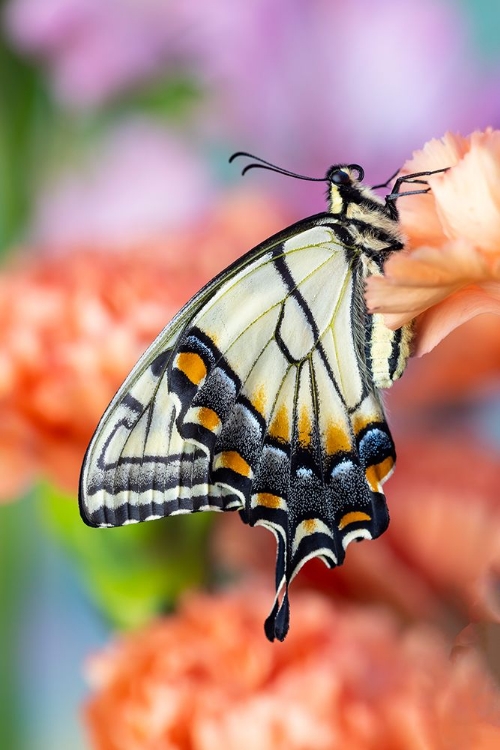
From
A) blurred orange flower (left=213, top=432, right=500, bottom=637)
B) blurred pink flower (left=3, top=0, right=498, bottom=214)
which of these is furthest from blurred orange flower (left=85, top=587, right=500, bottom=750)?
blurred pink flower (left=3, top=0, right=498, bottom=214)

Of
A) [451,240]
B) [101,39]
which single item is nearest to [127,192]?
[101,39]

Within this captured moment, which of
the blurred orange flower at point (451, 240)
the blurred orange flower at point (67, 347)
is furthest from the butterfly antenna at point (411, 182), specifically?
the blurred orange flower at point (67, 347)

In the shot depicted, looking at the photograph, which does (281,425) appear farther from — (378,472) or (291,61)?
(291,61)

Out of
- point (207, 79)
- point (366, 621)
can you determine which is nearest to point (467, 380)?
point (366, 621)

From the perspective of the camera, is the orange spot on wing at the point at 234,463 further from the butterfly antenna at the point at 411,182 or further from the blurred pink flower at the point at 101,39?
the blurred pink flower at the point at 101,39

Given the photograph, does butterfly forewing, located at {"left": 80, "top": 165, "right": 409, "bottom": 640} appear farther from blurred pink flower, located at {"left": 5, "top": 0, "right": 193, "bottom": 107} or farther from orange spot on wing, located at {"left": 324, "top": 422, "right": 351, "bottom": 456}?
blurred pink flower, located at {"left": 5, "top": 0, "right": 193, "bottom": 107}

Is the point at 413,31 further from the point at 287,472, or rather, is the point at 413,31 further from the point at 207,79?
the point at 287,472

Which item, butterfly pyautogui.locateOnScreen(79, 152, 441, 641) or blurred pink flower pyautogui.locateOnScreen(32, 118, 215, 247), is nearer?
butterfly pyautogui.locateOnScreen(79, 152, 441, 641)
